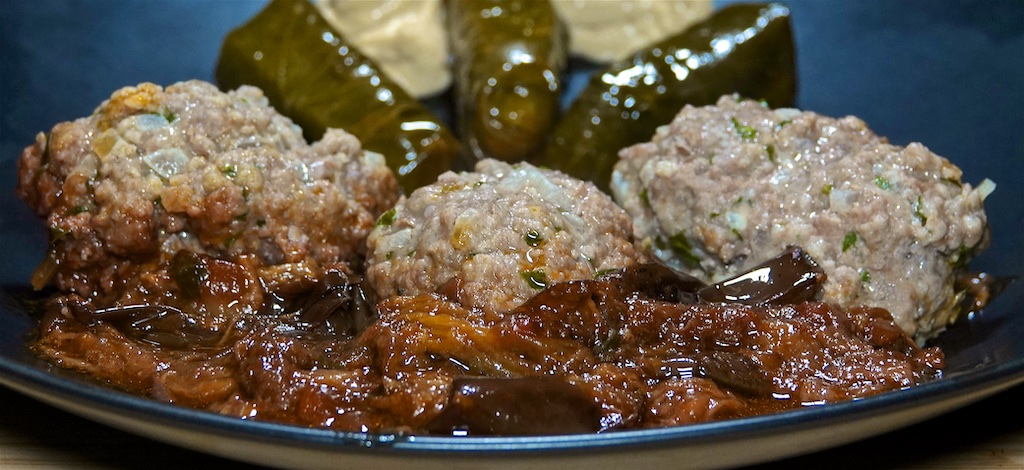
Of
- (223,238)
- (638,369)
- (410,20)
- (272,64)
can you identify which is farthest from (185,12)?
(638,369)

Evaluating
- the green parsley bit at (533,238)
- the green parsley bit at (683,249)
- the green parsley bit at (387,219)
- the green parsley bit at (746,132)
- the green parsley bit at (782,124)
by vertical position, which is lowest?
the green parsley bit at (683,249)

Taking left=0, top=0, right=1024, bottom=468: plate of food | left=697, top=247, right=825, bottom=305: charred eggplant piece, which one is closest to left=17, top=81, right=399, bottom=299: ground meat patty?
left=0, top=0, right=1024, bottom=468: plate of food

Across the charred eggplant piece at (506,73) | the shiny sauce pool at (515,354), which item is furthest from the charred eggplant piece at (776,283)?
the charred eggplant piece at (506,73)

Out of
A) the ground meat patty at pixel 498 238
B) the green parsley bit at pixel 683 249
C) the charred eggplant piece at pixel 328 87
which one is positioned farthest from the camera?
the charred eggplant piece at pixel 328 87

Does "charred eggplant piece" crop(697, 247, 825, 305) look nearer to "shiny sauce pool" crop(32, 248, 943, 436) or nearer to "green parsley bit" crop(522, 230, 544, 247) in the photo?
"shiny sauce pool" crop(32, 248, 943, 436)

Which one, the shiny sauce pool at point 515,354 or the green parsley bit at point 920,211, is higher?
the green parsley bit at point 920,211

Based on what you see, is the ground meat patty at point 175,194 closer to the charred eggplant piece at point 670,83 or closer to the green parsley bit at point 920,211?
the charred eggplant piece at point 670,83

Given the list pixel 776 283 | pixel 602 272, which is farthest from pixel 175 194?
pixel 776 283
